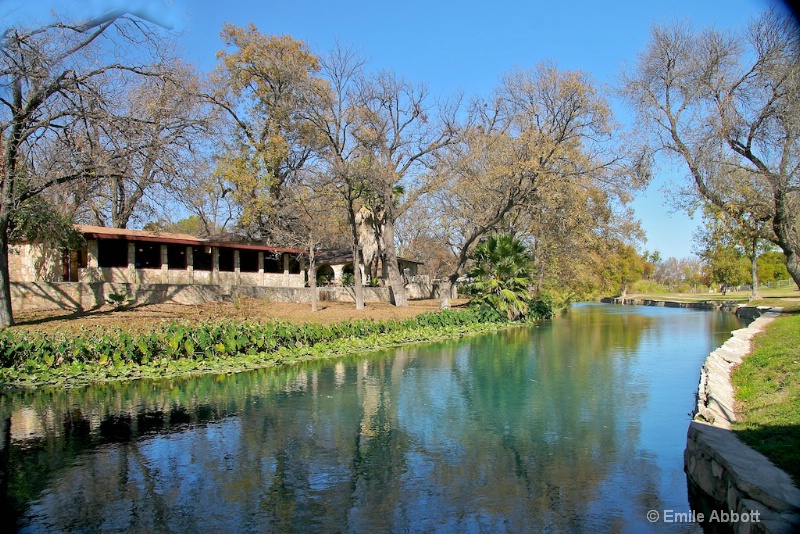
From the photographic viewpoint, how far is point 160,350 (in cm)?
1625

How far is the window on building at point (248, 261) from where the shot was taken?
3475 centimetres

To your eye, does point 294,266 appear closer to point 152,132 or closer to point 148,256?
point 148,256

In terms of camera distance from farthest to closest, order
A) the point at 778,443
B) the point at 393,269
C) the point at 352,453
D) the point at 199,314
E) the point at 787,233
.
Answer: the point at 393,269 < the point at 199,314 < the point at 787,233 < the point at 352,453 < the point at 778,443

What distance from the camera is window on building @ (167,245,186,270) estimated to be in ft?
105

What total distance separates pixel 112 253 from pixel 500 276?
19944 mm

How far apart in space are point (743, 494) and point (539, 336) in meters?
22.4

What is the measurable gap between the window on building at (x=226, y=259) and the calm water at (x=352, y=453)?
1859 centimetres

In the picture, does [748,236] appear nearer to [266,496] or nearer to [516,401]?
[516,401]

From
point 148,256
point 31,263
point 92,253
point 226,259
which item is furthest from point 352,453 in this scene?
point 226,259

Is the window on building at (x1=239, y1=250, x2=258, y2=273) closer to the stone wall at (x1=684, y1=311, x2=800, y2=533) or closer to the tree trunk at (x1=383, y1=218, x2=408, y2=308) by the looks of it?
the tree trunk at (x1=383, y1=218, x2=408, y2=308)

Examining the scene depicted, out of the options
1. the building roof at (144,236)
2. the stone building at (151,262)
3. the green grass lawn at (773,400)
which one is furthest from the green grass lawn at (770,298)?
the building roof at (144,236)

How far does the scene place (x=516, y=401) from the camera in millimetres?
12625

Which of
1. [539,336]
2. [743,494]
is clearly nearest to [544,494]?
[743,494]

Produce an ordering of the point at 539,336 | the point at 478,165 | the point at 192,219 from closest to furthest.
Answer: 1. the point at 539,336
2. the point at 478,165
3. the point at 192,219
